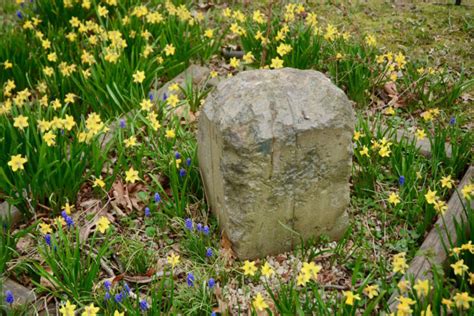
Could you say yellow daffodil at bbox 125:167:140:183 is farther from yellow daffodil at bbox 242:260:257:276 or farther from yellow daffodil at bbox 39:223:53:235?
yellow daffodil at bbox 242:260:257:276

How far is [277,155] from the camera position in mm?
2770

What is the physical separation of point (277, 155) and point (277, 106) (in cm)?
23

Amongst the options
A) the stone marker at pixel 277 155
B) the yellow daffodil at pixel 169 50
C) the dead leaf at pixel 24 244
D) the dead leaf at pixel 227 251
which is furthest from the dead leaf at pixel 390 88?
the dead leaf at pixel 24 244

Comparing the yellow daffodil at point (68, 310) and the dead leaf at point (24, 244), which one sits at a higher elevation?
the yellow daffodil at point (68, 310)

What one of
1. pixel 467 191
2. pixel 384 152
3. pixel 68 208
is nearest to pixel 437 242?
pixel 467 191

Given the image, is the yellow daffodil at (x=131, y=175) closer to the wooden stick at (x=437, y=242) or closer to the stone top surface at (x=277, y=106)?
the stone top surface at (x=277, y=106)

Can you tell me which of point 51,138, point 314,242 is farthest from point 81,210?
point 314,242

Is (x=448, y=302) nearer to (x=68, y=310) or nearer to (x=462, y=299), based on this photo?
(x=462, y=299)

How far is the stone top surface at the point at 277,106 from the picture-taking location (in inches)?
107

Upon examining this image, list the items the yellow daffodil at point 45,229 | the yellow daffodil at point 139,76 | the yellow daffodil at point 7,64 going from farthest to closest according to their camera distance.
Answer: the yellow daffodil at point 7,64 → the yellow daffodil at point 139,76 → the yellow daffodil at point 45,229

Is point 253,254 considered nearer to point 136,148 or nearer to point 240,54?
point 136,148

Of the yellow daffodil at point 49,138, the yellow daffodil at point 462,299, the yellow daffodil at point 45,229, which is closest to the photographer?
the yellow daffodil at point 462,299

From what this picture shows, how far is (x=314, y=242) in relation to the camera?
3.14m

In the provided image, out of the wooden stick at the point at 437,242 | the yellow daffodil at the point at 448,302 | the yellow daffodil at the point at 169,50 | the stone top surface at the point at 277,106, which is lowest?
the wooden stick at the point at 437,242
